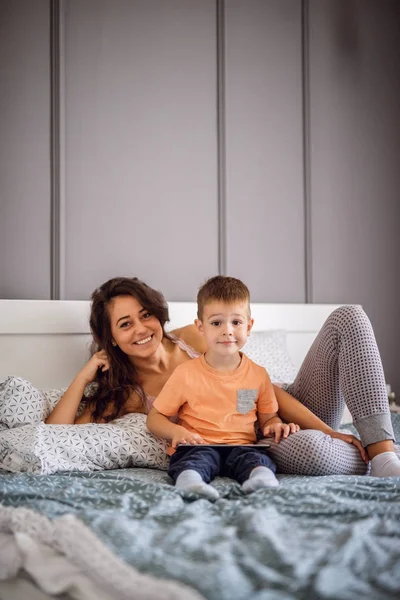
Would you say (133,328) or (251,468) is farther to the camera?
(133,328)

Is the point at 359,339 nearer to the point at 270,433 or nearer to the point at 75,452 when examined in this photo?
the point at 270,433

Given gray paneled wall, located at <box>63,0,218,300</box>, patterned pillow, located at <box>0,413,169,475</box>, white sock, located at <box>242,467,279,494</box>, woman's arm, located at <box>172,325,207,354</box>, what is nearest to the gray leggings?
white sock, located at <box>242,467,279,494</box>

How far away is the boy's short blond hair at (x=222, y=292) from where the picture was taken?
1.82 m

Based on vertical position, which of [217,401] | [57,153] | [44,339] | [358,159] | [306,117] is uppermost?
[306,117]

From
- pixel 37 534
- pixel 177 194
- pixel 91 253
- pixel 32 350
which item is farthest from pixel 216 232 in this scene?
pixel 37 534

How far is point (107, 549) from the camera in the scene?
1.03m

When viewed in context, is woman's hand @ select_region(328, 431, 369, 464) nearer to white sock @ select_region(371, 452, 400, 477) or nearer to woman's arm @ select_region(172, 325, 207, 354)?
white sock @ select_region(371, 452, 400, 477)

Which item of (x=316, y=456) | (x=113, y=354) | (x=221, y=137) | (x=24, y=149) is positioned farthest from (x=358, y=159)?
(x=316, y=456)

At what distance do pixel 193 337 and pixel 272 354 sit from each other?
46 cm

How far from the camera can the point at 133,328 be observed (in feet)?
6.97

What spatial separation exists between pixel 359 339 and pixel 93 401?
84 cm

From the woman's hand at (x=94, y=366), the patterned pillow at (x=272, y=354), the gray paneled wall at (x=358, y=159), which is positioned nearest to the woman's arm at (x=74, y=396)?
the woman's hand at (x=94, y=366)

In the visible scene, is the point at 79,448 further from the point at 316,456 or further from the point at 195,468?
the point at 316,456

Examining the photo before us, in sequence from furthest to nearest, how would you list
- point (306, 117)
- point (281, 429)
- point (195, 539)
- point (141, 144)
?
point (306, 117) → point (141, 144) → point (281, 429) → point (195, 539)
